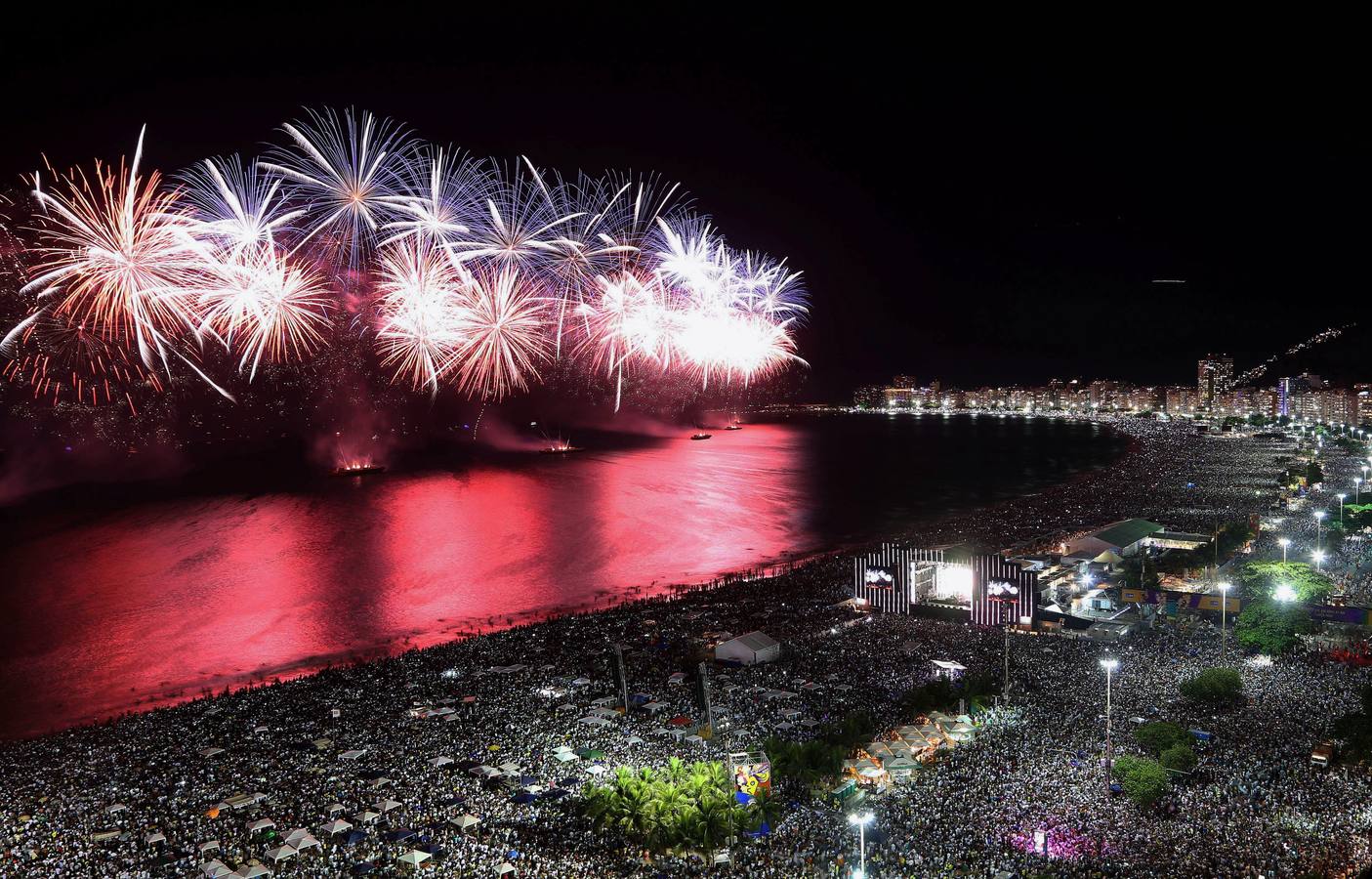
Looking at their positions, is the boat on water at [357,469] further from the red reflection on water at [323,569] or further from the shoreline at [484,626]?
the shoreline at [484,626]

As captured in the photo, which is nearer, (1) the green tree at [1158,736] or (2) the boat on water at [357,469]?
(1) the green tree at [1158,736]

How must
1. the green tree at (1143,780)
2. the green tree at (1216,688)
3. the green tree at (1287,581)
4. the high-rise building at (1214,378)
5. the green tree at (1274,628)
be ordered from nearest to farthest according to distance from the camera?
the green tree at (1143,780) → the green tree at (1216,688) → the green tree at (1274,628) → the green tree at (1287,581) → the high-rise building at (1214,378)

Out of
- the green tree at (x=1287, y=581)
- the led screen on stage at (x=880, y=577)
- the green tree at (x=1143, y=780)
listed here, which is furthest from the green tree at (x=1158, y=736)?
the led screen on stage at (x=880, y=577)

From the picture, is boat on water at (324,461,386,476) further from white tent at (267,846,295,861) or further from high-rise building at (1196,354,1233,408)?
high-rise building at (1196,354,1233,408)

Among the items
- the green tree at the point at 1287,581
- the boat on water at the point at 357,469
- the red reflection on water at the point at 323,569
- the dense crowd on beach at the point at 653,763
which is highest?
the green tree at the point at 1287,581

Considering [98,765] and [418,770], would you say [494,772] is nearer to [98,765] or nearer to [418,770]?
[418,770]

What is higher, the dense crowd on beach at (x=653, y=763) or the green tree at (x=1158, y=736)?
the green tree at (x=1158, y=736)

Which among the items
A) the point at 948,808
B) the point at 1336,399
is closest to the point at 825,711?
the point at 948,808
